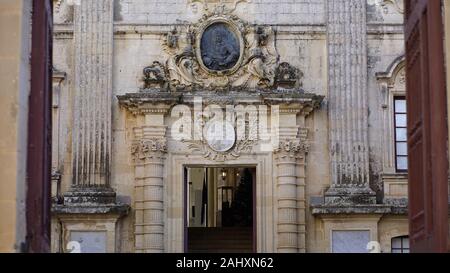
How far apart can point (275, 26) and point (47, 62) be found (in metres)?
10.7

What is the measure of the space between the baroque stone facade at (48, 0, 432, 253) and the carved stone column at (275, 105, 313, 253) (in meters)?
0.03

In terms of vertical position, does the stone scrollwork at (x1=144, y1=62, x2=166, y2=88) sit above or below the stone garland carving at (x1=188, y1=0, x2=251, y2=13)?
below

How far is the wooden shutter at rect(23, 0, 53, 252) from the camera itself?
12.1 m

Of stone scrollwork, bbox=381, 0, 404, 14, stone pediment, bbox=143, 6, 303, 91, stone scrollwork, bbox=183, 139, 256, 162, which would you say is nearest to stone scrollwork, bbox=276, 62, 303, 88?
stone pediment, bbox=143, 6, 303, 91

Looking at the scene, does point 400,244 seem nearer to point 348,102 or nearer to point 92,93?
point 348,102

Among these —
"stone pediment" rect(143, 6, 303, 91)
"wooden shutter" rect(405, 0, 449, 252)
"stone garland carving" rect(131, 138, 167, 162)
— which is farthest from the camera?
"stone pediment" rect(143, 6, 303, 91)

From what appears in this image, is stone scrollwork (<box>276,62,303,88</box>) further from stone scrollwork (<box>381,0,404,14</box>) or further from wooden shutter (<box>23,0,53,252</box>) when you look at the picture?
wooden shutter (<box>23,0,53,252</box>)

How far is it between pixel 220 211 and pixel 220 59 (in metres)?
14.8

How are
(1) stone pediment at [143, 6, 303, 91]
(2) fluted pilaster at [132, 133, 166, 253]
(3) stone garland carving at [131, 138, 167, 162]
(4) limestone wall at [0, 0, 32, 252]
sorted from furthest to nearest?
(1) stone pediment at [143, 6, 303, 91] → (3) stone garland carving at [131, 138, 167, 162] → (2) fluted pilaster at [132, 133, 166, 253] → (4) limestone wall at [0, 0, 32, 252]

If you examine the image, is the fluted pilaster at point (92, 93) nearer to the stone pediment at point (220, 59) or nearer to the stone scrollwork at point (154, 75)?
the stone scrollwork at point (154, 75)

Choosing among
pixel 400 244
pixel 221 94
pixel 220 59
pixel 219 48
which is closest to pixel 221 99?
pixel 221 94

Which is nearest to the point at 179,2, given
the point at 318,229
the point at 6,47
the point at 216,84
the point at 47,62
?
the point at 216,84

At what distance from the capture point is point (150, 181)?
22.9m
